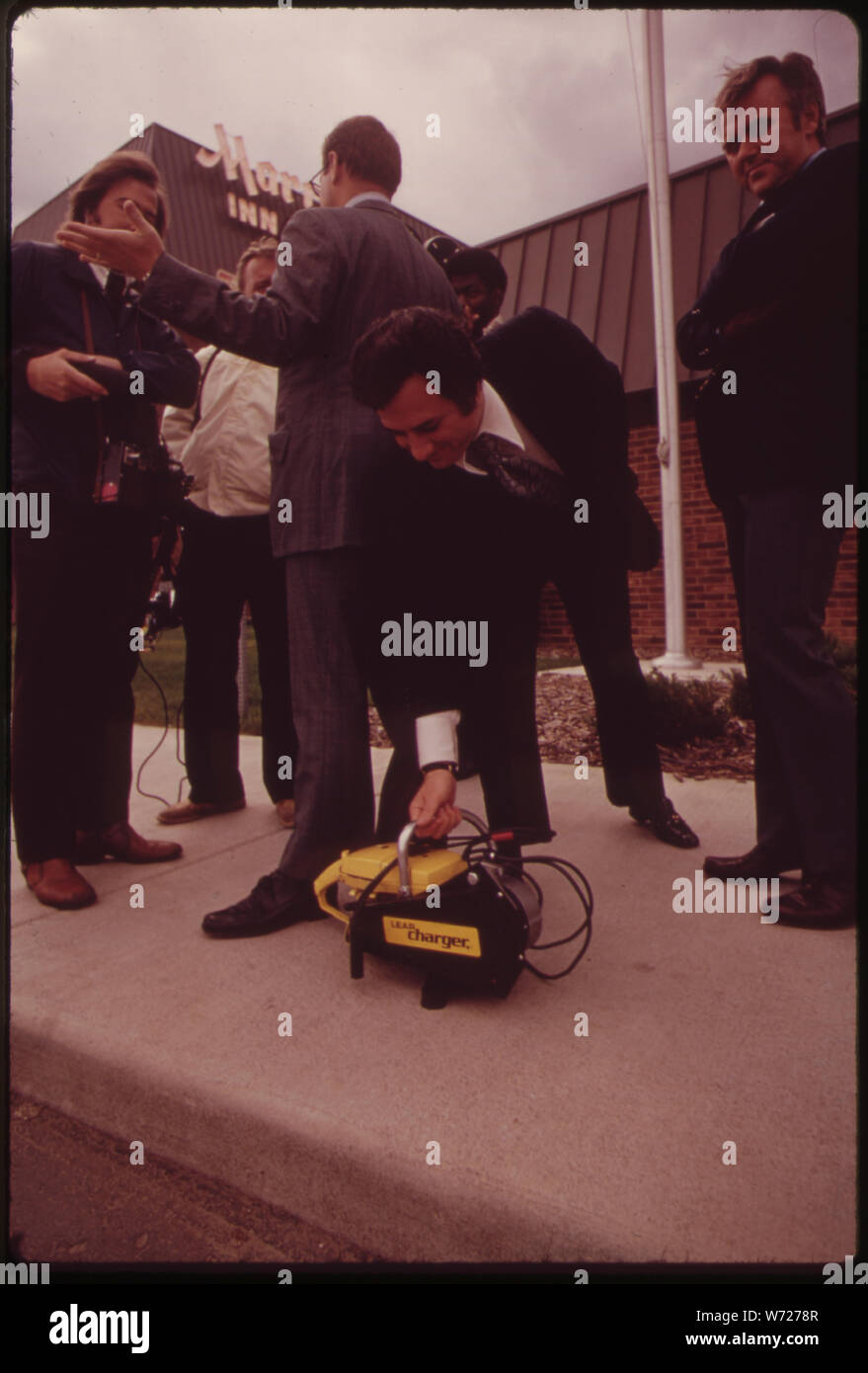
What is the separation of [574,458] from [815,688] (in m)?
0.84

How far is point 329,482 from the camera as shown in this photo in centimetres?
197

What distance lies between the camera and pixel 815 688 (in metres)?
1.86

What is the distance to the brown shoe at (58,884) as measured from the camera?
88.7 inches

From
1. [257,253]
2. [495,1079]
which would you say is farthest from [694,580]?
[495,1079]

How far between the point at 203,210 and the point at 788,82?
38.4 ft

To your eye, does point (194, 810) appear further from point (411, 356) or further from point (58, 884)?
point (411, 356)

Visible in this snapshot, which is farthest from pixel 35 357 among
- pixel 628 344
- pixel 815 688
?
pixel 628 344

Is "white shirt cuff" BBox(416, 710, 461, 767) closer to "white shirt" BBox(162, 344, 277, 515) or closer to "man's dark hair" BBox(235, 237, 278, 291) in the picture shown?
"white shirt" BBox(162, 344, 277, 515)

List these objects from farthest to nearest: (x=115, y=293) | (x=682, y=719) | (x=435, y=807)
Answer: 1. (x=682, y=719)
2. (x=115, y=293)
3. (x=435, y=807)

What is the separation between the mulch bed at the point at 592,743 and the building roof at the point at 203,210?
27.4 feet

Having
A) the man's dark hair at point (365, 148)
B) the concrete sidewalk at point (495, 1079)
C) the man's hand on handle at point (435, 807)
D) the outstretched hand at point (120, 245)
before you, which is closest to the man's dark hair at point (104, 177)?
the man's dark hair at point (365, 148)

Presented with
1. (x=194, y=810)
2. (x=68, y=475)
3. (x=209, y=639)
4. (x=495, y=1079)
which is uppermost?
(x=68, y=475)

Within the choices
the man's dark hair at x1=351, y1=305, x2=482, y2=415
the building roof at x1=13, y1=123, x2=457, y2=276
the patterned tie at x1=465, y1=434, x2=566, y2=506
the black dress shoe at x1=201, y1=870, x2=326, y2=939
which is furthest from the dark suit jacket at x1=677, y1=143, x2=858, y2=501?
the building roof at x1=13, y1=123, x2=457, y2=276
